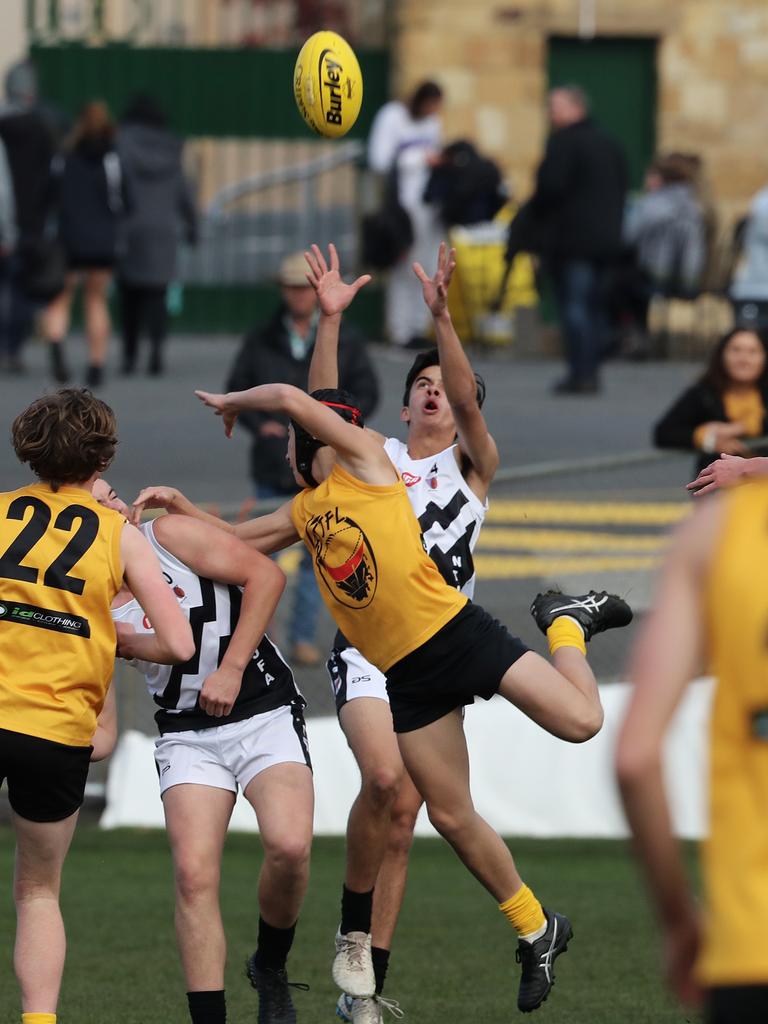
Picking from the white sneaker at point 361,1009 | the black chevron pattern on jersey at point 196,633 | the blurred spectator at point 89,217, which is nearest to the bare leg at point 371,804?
the white sneaker at point 361,1009

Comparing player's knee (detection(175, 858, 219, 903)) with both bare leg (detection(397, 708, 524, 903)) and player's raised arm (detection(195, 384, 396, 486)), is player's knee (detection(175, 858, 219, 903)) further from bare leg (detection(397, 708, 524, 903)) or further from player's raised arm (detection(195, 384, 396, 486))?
player's raised arm (detection(195, 384, 396, 486))

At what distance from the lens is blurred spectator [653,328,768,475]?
992 cm

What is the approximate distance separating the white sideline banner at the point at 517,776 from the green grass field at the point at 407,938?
0.13m

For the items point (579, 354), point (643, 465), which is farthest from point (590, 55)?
point (643, 465)

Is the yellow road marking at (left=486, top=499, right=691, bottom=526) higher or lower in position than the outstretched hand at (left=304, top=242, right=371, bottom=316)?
lower

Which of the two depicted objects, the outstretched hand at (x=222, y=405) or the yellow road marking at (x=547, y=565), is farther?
the yellow road marking at (x=547, y=565)

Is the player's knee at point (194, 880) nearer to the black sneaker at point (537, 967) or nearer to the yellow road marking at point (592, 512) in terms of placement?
the black sneaker at point (537, 967)

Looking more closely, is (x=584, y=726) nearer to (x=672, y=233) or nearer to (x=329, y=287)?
(x=329, y=287)

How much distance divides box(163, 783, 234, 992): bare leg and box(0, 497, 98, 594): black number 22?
3.01 feet

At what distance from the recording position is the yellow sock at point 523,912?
19.7 ft

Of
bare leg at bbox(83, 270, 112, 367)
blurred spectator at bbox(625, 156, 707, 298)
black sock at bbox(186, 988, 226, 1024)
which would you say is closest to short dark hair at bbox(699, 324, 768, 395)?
black sock at bbox(186, 988, 226, 1024)

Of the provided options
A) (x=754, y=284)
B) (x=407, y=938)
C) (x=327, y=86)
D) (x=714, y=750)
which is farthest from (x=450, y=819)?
(x=754, y=284)

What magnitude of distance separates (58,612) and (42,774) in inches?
17.2

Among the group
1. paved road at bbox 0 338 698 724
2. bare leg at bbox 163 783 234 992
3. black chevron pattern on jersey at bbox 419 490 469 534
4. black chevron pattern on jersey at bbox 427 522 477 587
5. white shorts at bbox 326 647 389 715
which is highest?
black chevron pattern on jersey at bbox 419 490 469 534
